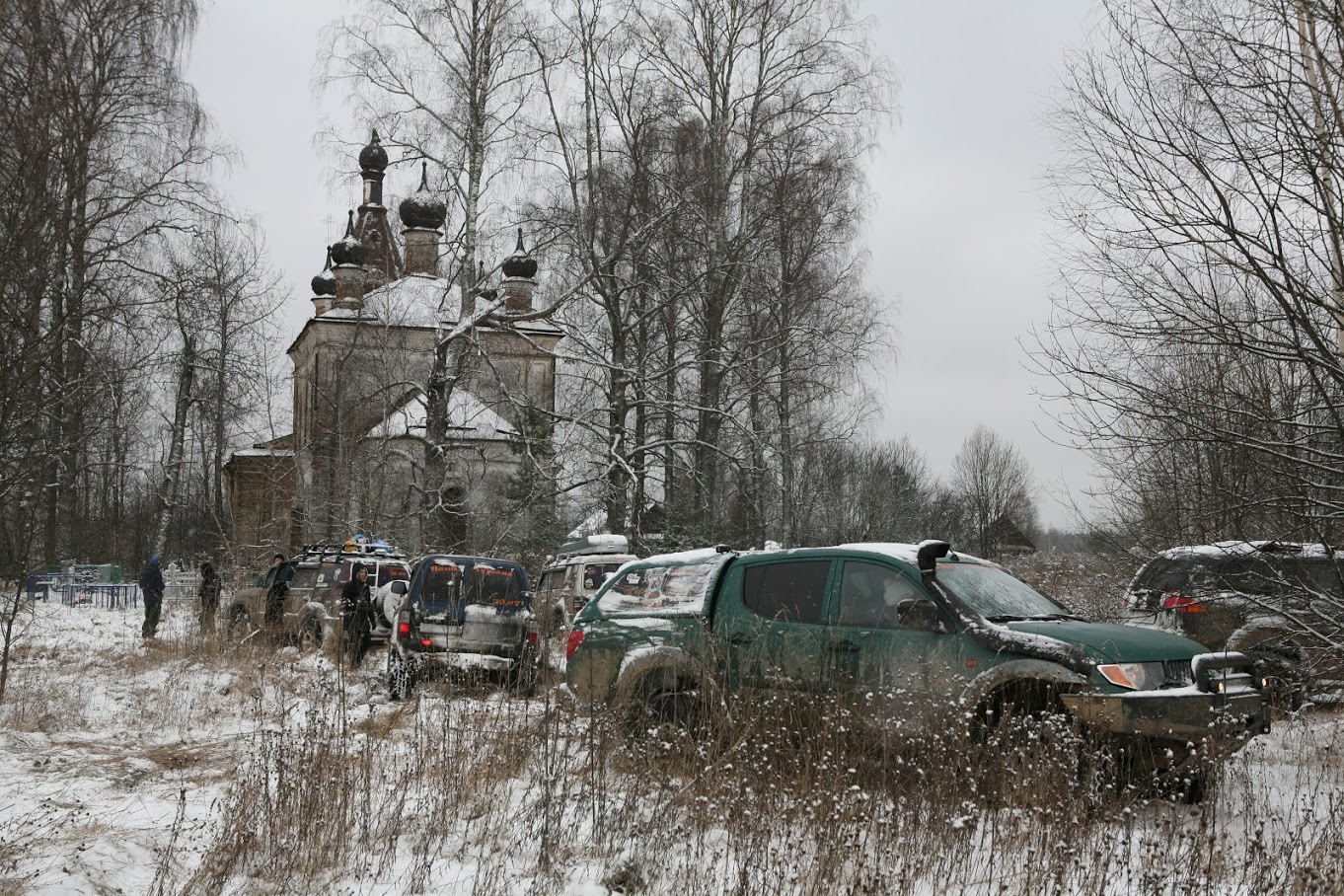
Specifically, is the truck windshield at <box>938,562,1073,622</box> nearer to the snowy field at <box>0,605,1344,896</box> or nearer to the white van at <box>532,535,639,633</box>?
the snowy field at <box>0,605,1344,896</box>

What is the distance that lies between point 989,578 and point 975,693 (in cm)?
141

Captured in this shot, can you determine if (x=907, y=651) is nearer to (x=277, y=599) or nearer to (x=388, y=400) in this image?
(x=277, y=599)

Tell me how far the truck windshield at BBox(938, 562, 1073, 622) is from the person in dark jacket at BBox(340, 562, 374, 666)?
26.3 ft

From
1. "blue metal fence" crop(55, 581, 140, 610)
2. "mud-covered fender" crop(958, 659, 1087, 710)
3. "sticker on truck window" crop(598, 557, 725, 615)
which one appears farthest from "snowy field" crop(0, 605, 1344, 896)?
"blue metal fence" crop(55, 581, 140, 610)

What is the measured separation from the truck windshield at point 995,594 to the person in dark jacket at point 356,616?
26.3 ft

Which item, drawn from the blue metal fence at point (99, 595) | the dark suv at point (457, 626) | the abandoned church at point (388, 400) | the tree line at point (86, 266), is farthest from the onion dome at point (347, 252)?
the dark suv at point (457, 626)

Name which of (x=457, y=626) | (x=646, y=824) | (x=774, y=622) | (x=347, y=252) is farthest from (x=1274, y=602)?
(x=347, y=252)

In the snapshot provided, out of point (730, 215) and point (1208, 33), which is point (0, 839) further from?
point (730, 215)

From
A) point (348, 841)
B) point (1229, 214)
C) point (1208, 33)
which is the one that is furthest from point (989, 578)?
point (348, 841)

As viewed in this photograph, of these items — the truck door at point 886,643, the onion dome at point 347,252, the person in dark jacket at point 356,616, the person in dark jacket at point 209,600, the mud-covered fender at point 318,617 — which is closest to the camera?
the truck door at point 886,643

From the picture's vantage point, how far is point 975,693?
670 centimetres

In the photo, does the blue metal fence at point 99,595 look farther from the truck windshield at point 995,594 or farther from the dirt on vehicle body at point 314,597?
the truck windshield at point 995,594

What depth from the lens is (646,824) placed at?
19.3ft

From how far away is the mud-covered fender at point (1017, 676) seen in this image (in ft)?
21.7
